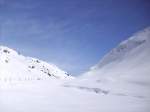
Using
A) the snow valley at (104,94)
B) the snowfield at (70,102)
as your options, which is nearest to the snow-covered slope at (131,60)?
the snow valley at (104,94)

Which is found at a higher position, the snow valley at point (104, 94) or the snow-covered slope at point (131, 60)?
the snow-covered slope at point (131, 60)

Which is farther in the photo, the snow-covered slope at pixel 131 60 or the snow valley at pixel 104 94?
the snow-covered slope at pixel 131 60

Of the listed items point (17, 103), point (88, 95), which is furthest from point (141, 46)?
point (17, 103)

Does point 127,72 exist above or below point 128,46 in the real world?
below

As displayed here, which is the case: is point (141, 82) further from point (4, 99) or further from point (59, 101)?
point (4, 99)

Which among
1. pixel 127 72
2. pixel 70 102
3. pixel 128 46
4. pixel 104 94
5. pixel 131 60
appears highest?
pixel 128 46

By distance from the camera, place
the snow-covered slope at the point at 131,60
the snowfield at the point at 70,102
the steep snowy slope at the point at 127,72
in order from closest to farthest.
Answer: the snowfield at the point at 70,102 → the steep snowy slope at the point at 127,72 → the snow-covered slope at the point at 131,60

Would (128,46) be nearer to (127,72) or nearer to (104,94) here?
(127,72)

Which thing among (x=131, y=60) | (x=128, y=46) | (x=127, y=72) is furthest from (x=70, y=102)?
(x=128, y=46)

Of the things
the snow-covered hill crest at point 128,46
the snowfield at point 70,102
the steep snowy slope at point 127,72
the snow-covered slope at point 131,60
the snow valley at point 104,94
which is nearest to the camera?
the snowfield at point 70,102

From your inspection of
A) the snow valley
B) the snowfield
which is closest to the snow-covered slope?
the snow valley

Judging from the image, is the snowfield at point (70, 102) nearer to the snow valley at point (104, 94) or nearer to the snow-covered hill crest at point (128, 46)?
the snow valley at point (104, 94)

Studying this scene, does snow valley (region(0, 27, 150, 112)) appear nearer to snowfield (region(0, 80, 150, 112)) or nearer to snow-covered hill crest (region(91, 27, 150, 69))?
snowfield (region(0, 80, 150, 112))

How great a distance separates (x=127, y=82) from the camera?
7574 millimetres
